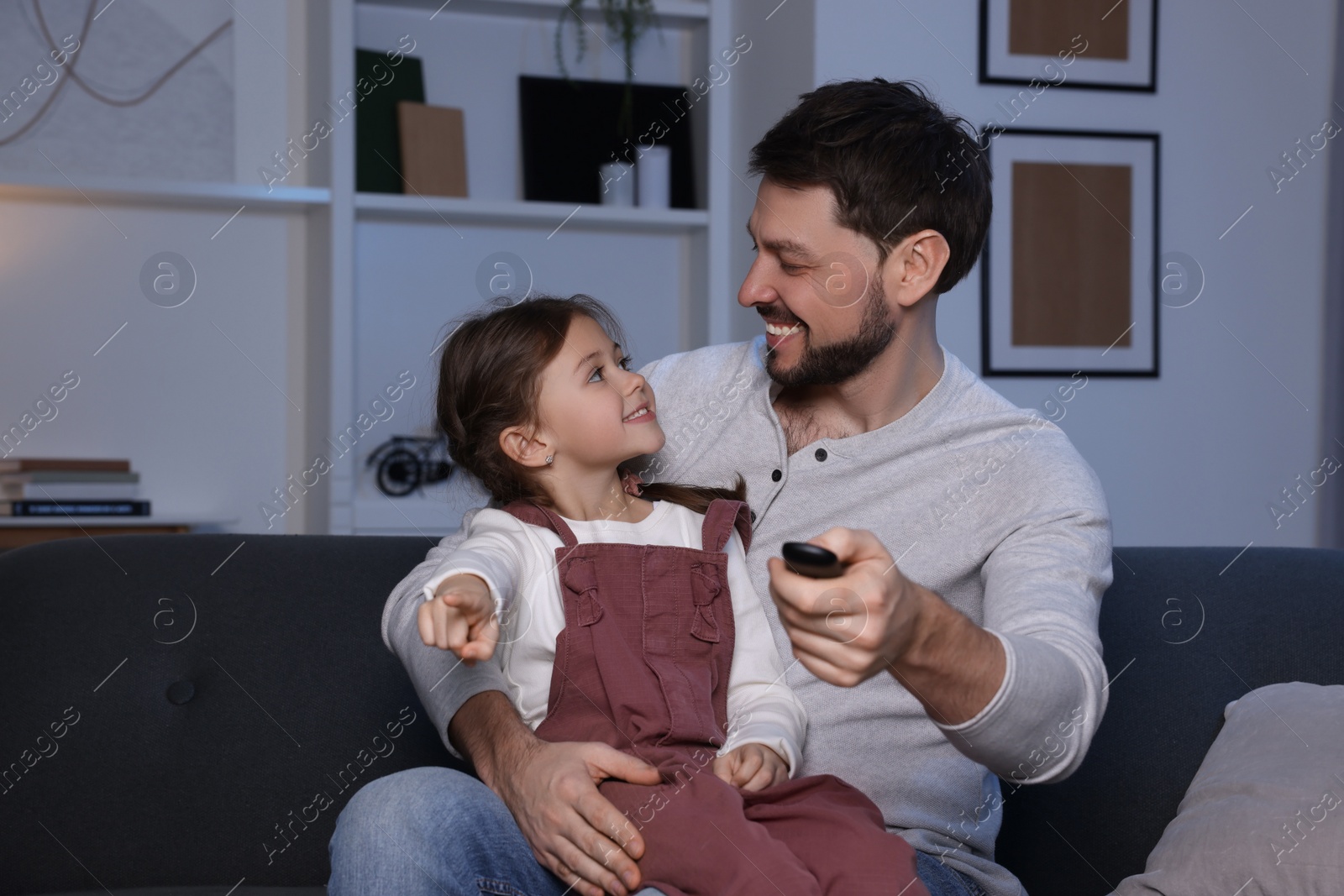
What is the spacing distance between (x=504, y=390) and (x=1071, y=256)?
6.66 feet

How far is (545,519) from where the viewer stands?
1.39m

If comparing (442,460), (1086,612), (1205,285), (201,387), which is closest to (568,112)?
(442,460)

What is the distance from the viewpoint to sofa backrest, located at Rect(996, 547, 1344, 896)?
1.53 m

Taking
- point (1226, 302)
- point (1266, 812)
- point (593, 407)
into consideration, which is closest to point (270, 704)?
point (593, 407)

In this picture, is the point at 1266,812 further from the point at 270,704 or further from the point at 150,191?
the point at 150,191

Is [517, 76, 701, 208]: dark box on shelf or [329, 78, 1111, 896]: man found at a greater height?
[517, 76, 701, 208]: dark box on shelf

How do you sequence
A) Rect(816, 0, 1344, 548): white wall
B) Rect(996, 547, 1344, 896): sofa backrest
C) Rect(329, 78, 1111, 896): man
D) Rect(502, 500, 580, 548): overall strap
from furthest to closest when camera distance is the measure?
Rect(816, 0, 1344, 548): white wall
Rect(996, 547, 1344, 896): sofa backrest
Rect(502, 500, 580, 548): overall strap
Rect(329, 78, 1111, 896): man

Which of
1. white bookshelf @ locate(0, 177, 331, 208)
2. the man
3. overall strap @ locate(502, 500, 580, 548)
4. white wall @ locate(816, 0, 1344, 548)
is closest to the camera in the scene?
the man

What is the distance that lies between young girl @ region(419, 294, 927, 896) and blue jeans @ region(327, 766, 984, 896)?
0.11 meters

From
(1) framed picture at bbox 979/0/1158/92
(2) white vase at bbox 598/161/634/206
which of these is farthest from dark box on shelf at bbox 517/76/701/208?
(1) framed picture at bbox 979/0/1158/92

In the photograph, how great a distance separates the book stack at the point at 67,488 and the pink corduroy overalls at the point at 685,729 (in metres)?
1.93

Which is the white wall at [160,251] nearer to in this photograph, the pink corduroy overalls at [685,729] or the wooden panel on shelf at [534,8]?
the wooden panel on shelf at [534,8]

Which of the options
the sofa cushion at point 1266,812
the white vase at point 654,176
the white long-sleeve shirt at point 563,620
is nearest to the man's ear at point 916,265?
the white long-sleeve shirt at point 563,620

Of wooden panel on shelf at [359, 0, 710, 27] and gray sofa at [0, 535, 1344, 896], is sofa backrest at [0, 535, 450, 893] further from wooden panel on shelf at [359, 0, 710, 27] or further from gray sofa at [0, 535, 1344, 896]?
wooden panel on shelf at [359, 0, 710, 27]
